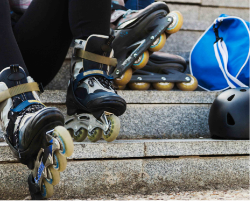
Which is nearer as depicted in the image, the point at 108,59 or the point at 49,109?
the point at 49,109

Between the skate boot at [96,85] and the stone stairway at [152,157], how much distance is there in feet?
0.43

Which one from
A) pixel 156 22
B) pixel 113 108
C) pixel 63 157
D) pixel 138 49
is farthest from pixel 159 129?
pixel 63 157

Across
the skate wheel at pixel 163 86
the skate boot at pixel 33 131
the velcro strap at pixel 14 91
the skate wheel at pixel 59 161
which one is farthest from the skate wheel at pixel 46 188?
the skate wheel at pixel 163 86

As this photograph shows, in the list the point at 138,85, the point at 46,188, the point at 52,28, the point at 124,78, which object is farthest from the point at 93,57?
the point at 138,85

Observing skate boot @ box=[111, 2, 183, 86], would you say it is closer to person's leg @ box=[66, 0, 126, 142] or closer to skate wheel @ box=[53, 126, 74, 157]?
person's leg @ box=[66, 0, 126, 142]

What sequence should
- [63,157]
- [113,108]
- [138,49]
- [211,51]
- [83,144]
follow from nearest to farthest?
1. [63,157]
2. [113,108]
3. [83,144]
4. [138,49]
5. [211,51]

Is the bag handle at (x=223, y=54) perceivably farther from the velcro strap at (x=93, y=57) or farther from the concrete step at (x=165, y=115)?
the velcro strap at (x=93, y=57)

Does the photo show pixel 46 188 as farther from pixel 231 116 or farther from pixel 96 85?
pixel 231 116

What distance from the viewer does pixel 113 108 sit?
88 centimetres

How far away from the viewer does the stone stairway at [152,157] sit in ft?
3.28

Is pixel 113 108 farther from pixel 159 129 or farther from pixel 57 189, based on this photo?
pixel 159 129

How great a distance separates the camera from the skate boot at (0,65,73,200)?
2.15ft

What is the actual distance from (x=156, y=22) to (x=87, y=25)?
60cm

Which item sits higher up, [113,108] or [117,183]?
[113,108]
